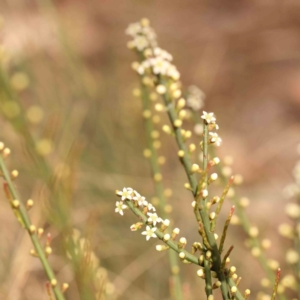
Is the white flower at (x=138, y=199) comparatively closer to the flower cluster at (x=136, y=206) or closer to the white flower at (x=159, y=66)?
the flower cluster at (x=136, y=206)

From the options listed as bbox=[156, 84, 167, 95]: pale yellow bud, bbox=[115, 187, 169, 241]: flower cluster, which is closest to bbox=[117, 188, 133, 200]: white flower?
bbox=[115, 187, 169, 241]: flower cluster

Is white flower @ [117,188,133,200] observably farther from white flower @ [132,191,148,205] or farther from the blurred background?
the blurred background

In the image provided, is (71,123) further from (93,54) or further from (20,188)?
(93,54)

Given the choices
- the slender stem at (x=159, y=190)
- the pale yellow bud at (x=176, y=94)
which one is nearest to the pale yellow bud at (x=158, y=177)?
the slender stem at (x=159, y=190)

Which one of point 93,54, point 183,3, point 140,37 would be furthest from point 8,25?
point 140,37

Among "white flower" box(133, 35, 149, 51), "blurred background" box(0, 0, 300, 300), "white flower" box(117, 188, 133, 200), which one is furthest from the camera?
"blurred background" box(0, 0, 300, 300)

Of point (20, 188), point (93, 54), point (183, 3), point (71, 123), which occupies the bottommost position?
point (20, 188)

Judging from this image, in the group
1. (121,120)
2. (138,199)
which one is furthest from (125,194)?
(121,120)
